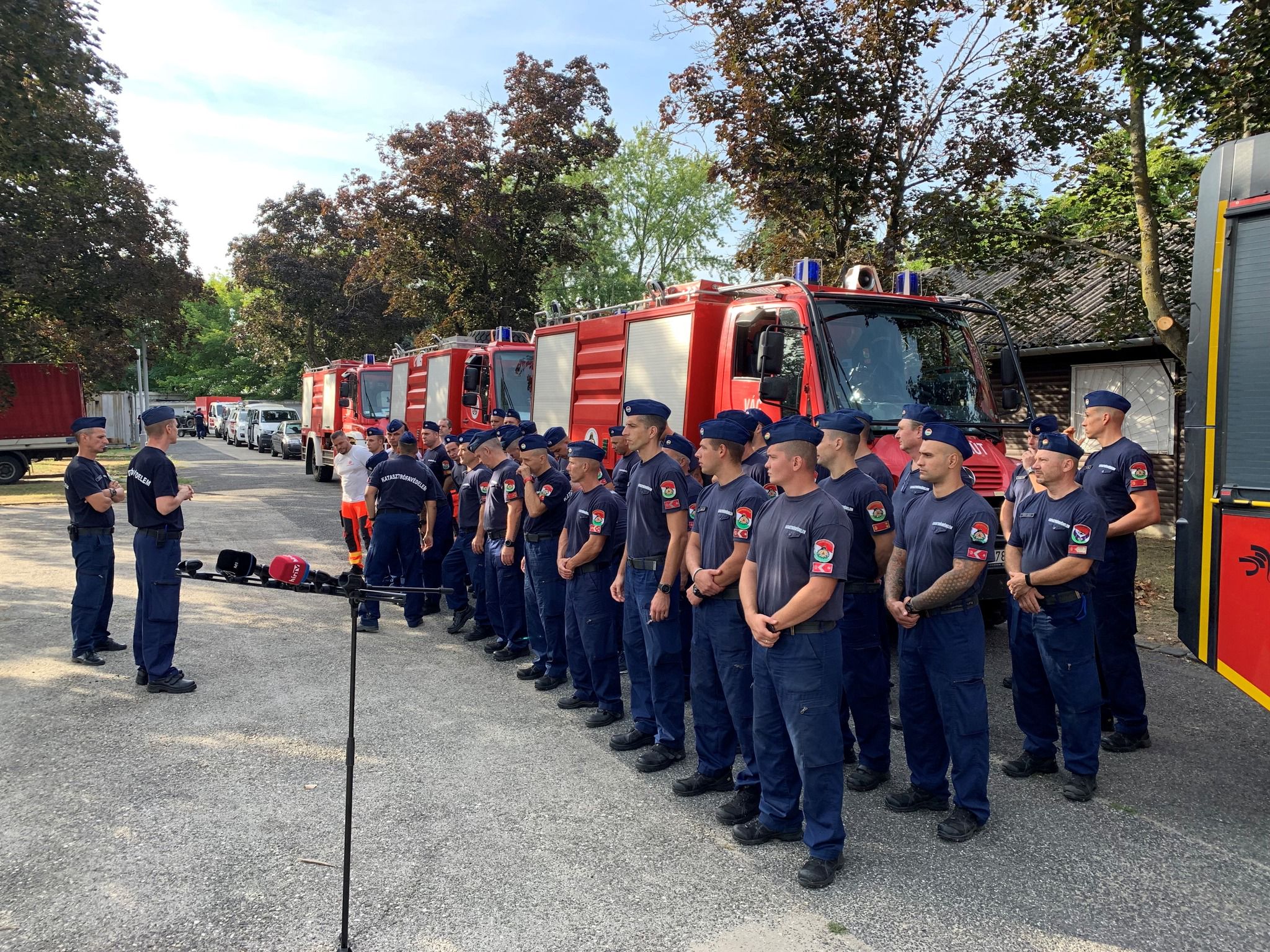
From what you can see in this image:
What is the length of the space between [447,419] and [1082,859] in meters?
11.8

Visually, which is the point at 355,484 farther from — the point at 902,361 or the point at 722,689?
the point at 722,689

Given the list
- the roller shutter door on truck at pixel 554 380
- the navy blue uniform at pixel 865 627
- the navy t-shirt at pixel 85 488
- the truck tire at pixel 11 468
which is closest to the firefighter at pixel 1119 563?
the navy blue uniform at pixel 865 627

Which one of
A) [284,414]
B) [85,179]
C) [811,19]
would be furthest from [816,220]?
[284,414]

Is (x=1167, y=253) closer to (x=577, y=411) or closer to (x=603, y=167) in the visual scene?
(x=577, y=411)

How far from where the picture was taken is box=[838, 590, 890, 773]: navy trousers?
15.9 feet

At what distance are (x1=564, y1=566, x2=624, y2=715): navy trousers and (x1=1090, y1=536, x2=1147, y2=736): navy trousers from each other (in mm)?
2928

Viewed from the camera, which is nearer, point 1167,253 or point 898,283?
point 898,283

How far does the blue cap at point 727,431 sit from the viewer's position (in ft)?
14.8

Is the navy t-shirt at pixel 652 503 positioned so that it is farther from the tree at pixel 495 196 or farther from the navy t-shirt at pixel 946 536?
the tree at pixel 495 196

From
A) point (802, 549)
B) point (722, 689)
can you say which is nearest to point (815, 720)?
point (802, 549)

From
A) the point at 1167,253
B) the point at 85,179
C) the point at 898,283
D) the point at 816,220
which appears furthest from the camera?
the point at 85,179

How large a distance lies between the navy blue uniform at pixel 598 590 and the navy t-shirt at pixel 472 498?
2.20m

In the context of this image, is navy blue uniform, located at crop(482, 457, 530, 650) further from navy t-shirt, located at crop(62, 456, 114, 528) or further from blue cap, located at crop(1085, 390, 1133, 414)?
blue cap, located at crop(1085, 390, 1133, 414)

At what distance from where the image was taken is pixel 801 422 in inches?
157
